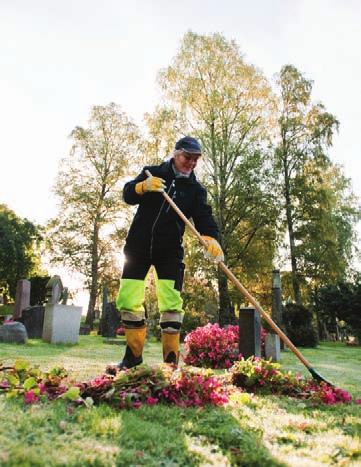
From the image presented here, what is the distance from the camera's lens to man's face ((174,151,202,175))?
4.38m

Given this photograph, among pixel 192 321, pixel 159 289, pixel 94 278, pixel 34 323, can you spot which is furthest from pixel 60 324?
pixel 94 278

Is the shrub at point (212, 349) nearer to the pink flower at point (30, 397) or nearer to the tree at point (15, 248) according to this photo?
the pink flower at point (30, 397)

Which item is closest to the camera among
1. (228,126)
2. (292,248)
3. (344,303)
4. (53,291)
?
(53,291)

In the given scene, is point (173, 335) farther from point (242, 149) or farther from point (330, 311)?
point (330, 311)

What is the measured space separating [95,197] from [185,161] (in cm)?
2253

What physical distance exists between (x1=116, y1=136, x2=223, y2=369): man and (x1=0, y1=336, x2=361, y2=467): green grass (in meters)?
1.46

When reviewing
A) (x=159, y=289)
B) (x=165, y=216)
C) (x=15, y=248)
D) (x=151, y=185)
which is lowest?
(x=159, y=289)

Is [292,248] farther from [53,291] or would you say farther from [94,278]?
[53,291]

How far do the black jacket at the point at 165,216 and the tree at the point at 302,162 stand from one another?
1911 centimetres

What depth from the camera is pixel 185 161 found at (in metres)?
4.43

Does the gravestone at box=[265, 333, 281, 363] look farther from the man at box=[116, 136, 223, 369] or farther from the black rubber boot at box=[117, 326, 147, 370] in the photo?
the black rubber boot at box=[117, 326, 147, 370]

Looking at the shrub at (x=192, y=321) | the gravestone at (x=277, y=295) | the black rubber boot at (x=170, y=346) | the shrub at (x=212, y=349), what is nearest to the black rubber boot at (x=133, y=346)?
the black rubber boot at (x=170, y=346)

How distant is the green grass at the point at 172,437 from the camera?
1.71 meters

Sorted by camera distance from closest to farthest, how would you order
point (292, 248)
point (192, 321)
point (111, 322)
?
point (111, 322)
point (192, 321)
point (292, 248)
